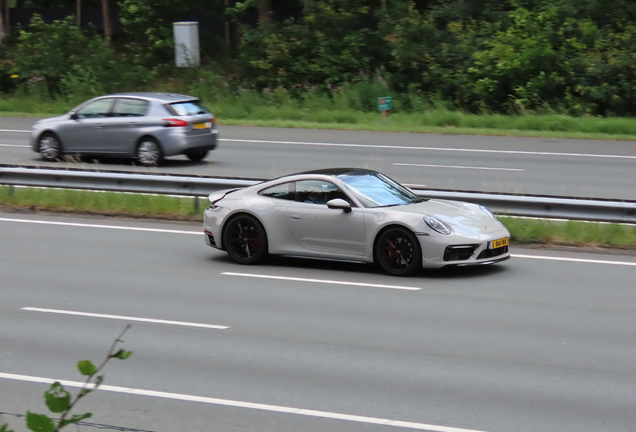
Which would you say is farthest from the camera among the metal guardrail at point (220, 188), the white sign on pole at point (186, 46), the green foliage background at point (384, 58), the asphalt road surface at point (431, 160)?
the white sign on pole at point (186, 46)

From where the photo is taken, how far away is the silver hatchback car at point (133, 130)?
20.4 metres

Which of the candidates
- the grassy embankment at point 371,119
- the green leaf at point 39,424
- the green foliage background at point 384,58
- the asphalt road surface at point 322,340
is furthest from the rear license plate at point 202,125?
the green leaf at point 39,424

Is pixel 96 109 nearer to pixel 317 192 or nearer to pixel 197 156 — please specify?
pixel 197 156

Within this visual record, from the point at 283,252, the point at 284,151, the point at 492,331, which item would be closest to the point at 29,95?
the point at 284,151

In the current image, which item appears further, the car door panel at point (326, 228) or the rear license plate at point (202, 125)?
the rear license plate at point (202, 125)

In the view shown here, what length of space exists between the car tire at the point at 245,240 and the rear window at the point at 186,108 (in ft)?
30.0

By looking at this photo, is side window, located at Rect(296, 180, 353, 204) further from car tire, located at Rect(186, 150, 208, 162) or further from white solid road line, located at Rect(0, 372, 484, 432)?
car tire, located at Rect(186, 150, 208, 162)

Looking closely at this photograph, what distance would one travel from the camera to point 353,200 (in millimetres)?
11328

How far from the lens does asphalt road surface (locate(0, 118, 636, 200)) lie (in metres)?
18.1

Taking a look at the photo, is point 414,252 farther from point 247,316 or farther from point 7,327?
point 7,327

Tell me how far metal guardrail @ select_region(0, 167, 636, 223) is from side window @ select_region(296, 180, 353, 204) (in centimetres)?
242

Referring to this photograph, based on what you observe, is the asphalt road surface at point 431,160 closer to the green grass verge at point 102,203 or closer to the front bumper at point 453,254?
the green grass verge at point 102,203

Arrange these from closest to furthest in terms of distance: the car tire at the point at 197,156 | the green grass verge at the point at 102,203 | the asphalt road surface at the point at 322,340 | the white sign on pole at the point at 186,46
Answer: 1. the asphalt road surface at the point at 322,340
2. the green grass verge at the point at 102,203
3. the car tire at the point at 197,156
4. the white sign on pole at the point at 186,46

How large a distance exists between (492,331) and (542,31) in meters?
25.9
